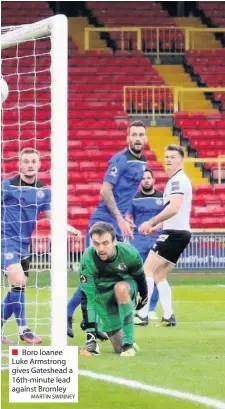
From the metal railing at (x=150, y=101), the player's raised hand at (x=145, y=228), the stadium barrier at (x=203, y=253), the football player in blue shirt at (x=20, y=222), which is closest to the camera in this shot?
the football player in blue shirt at (x=20, y=222)

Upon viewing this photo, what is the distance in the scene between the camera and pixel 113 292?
32.5 feet

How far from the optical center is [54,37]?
856cm

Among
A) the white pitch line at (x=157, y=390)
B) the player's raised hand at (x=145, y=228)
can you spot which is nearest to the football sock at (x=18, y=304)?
the player's raised hand at (x=145, y=228)

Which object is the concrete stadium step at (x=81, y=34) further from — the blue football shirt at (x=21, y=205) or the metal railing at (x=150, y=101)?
the blue football shirt at (x=21, y=205)

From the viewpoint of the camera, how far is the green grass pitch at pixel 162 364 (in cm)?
768

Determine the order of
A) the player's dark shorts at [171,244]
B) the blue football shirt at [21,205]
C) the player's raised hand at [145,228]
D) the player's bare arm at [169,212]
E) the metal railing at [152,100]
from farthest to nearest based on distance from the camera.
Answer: the metal railing at [152,100] < the player's dark shorts at [171,244] < the player's bare arm at [169,212] < the player's raised hand at [145,228] < the blue football shirt at [21,205]

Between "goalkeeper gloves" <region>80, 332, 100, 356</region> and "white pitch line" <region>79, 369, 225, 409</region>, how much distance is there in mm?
848

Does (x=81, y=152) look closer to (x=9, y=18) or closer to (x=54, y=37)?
(x=9, y=18)

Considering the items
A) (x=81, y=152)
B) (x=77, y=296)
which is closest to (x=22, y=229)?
(x=77, y=296)

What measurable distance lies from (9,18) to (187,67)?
4.34m

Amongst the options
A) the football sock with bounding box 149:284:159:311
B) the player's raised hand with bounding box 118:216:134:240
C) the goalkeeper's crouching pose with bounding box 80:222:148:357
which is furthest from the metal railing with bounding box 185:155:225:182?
the goalkeeper's crouching pose with bounding box 80:222:148:357

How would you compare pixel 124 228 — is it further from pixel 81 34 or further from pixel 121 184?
pixel 81 34

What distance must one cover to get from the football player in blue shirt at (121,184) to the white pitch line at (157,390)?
8.52 ft

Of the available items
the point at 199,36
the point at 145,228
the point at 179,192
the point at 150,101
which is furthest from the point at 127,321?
the point at 199,36
